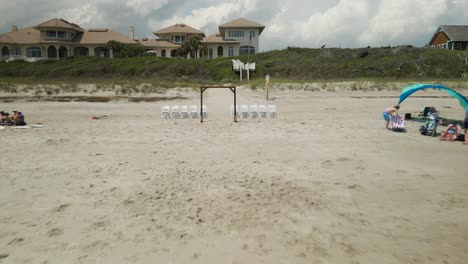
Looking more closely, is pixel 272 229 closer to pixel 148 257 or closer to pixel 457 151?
pixel 148 257

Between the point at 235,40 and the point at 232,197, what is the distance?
5269cm

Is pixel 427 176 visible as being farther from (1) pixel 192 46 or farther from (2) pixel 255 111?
(1) pixel 192 46

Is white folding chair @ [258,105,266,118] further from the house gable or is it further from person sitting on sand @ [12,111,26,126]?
the house gable

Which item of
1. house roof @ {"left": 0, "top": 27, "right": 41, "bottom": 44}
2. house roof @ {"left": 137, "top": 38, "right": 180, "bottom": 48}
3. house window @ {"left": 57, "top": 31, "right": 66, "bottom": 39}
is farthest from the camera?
house roof @ {"left": 137, "top": 38, "right": 180, "bottom": 48}

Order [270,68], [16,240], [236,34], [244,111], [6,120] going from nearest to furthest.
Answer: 1. [16,240]
2. [6,120]
3. [244,111]
4. [270,68]
5. [236,34]

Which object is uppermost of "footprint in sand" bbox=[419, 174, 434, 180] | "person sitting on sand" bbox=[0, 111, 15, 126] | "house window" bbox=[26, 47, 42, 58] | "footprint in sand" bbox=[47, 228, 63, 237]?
"house window" bbox=[26, 47, 42, 58]

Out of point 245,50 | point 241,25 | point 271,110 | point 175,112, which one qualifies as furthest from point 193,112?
point 245,50

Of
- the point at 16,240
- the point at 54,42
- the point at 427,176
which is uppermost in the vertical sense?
the point at 54,42

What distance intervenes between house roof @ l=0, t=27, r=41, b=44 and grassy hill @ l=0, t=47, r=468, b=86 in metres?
9.32

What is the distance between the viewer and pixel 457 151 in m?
8.92

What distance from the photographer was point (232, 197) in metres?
5.82

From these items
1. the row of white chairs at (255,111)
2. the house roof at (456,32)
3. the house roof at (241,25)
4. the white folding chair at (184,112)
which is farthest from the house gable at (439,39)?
the white folding chair at (184,112)

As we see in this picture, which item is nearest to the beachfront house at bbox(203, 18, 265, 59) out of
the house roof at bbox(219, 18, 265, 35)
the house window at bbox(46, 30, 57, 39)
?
the house roof at bbox(219, 18, 265, 35)

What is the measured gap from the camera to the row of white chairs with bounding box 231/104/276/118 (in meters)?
13.9
